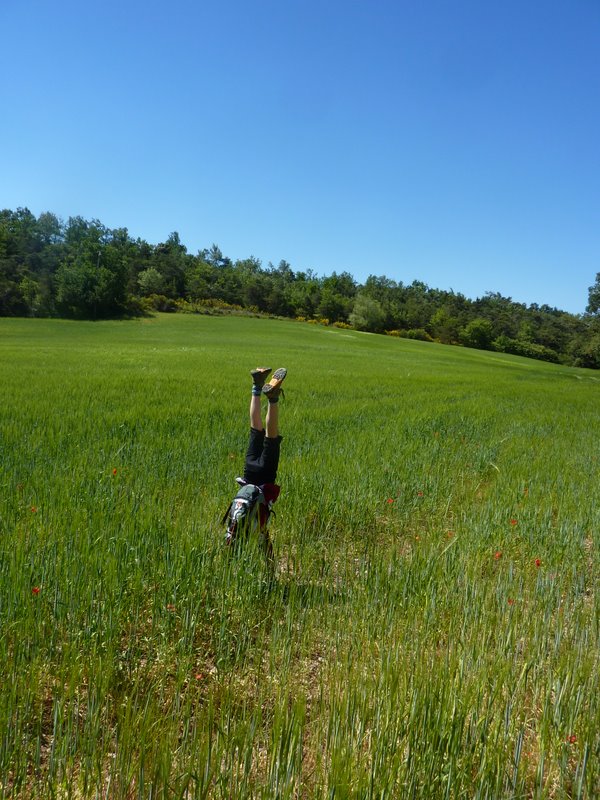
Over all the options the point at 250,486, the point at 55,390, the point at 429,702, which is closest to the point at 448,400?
the point at 55,390

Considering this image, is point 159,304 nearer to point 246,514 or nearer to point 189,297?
point 189,297

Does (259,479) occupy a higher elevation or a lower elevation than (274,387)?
lower

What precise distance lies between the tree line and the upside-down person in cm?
5208

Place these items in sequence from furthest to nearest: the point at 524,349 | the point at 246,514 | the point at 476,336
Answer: the point at 476,336, the point at 524,349, the point at 246,514

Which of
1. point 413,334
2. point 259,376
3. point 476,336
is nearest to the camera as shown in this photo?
point 259,376

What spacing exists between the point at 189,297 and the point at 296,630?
7151 centimetres

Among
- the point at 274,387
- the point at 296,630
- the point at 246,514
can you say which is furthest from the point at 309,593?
the point at 274,387

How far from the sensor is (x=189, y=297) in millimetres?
71750

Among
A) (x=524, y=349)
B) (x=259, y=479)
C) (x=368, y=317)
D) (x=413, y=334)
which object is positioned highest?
(x=368, y=317)

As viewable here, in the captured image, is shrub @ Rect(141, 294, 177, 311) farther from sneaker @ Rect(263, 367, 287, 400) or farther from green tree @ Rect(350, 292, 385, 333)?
sneaker @ Rect(263, 367, 287, 400)

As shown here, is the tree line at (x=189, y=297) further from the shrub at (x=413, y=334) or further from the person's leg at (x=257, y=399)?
the person's leg at (x=257, y=399)

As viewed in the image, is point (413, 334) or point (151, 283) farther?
point (413, 334)

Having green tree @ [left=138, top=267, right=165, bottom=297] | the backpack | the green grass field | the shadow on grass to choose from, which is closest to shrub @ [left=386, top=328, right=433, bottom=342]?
green tree @ [left=138, top=267, right=165, bottom=297]

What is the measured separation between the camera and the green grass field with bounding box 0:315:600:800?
209cm
